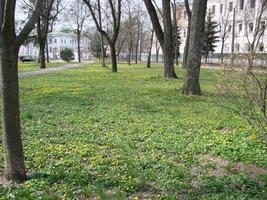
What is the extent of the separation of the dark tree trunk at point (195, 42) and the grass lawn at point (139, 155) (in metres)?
3.50

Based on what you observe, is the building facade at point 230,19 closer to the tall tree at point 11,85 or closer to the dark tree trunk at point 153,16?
the dark tree trunk at point 153,16

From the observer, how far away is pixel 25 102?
1429 cm

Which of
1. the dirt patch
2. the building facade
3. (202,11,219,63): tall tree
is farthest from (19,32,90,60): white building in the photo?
the dirt patch

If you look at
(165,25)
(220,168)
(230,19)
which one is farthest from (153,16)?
(230,19)

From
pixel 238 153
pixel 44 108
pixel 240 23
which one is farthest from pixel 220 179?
pixel 240 23

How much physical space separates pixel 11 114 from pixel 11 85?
397 millimetres

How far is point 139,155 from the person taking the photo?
276 inches

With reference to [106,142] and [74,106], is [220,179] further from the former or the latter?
[74,106]

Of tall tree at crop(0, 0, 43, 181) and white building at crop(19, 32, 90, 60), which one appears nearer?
tall tree at crop(0, 0, 43, 181)

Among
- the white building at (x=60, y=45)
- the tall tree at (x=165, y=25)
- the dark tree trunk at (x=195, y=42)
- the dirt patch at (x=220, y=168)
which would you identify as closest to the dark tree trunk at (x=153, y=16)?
the tall tree at (x=165, y=25)

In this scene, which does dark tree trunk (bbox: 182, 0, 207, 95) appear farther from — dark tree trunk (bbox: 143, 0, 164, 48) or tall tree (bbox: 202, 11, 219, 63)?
tall tree (bbox: 202, 11, 219, 63)

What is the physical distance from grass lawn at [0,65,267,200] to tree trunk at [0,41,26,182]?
280 mm

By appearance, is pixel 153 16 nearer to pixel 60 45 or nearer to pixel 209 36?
pixel 209 36

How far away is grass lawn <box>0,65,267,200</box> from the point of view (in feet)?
17.6
